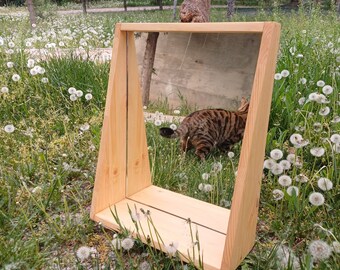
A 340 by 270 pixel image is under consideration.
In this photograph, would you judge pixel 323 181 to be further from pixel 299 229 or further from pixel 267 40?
pixel 267 40

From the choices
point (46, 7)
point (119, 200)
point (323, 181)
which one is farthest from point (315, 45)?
→ point (46, 7)

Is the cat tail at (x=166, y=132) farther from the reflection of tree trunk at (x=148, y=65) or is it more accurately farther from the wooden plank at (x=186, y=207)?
the reflection of tree trunk at (x=148, y=65)

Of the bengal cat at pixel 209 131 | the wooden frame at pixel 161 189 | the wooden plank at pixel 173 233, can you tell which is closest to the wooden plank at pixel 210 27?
the wooden frame at pixel 161 189

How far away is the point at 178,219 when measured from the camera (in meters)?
2.25

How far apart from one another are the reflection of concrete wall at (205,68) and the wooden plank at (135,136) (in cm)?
203

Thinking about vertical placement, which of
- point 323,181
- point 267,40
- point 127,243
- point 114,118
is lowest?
point 127,243

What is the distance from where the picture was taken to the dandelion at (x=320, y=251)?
159 centimetres

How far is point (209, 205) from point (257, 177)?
59 cm

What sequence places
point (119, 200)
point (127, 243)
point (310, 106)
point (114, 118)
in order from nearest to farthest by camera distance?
point (127, 243) → point (114, 118) → point (119, 200) → point (310, 106)

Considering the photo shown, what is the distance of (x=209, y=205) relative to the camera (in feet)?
7.84

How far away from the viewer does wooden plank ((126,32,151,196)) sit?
2.31 m

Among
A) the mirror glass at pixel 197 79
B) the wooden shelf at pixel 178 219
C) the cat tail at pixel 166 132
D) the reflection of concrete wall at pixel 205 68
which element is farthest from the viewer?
the reflection of concrete wall at pixel 205 68

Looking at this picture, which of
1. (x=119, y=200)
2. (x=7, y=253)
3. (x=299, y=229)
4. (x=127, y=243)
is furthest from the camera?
(x=119, y=200)

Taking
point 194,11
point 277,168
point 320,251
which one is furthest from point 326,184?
point 194,11
